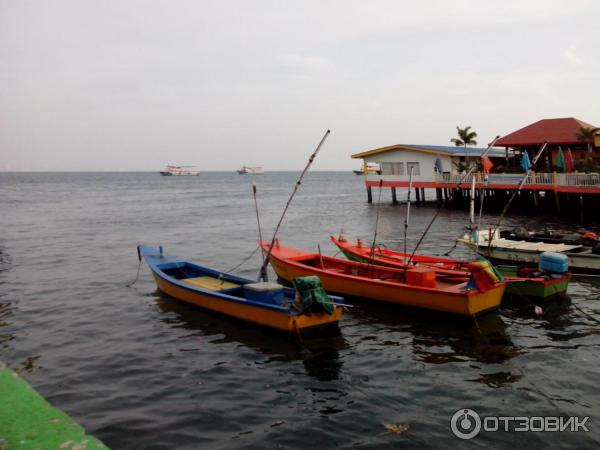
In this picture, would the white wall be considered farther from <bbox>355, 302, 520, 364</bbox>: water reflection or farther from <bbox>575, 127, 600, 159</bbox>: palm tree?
<bbox>355, 302, 520, 364</bbox>: water reflection

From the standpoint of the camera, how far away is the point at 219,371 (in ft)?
35.4

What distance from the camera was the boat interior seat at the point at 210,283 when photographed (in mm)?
15636

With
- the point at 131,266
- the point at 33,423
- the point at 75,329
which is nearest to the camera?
the point at 33,423

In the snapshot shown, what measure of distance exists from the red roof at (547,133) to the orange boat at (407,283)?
90.8ft

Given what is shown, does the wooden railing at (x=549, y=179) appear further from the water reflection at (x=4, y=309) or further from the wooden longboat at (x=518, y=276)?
the water reflection at (x=4, y=309)

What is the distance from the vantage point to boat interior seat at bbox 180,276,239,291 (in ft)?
51.3

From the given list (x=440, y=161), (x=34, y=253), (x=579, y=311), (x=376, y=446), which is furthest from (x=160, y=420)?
(x=440, y=161)

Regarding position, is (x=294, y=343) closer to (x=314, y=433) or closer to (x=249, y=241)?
(x=314, y=433)

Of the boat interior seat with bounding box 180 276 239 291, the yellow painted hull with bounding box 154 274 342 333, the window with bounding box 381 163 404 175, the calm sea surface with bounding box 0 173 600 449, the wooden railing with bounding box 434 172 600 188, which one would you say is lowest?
the calm sea surface with bounding box 0 173 600 449

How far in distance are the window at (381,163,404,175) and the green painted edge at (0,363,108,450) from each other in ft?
141

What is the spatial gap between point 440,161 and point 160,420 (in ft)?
129

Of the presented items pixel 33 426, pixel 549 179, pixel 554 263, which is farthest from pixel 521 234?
pixel 33 426

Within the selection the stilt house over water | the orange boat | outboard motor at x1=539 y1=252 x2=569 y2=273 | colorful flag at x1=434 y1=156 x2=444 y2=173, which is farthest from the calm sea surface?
colorful flag at x1=434 y1=156 x2=444 y2=173

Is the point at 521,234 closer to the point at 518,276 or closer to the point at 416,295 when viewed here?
the point at 518,276
